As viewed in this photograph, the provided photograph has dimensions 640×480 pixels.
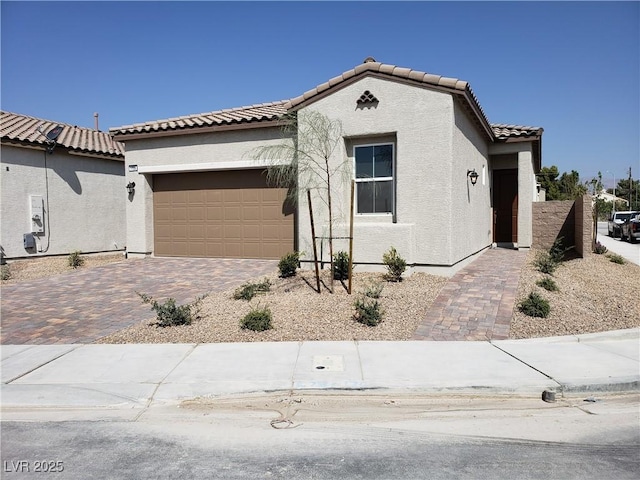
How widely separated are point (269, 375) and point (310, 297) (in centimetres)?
360

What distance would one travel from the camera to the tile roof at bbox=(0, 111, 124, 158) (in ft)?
51.4

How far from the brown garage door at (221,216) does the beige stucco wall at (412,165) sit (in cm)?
286

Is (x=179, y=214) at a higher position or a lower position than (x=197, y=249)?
higher

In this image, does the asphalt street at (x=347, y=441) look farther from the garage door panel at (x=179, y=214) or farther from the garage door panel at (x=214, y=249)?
the garage door panel at (x=179, y=214)

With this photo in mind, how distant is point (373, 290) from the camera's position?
959 centimetres

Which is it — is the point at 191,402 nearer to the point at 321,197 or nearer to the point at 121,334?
the point at 121,334

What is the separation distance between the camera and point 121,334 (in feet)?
25.7

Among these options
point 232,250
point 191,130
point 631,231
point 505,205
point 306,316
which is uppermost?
point 191,130

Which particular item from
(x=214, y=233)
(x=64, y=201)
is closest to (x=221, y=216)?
(x=214, y=233)

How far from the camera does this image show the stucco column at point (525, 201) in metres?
15.9

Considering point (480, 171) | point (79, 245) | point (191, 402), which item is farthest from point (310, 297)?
point (79, 245)

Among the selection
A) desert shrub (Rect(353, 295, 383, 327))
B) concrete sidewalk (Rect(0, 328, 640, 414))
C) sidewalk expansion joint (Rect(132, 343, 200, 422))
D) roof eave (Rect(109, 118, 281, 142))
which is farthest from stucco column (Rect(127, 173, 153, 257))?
desert shrub (Rect(353, 295, 383, 327))

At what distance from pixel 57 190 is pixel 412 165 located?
1274 cm

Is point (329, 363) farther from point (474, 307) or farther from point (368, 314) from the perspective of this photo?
point (474, 307)
